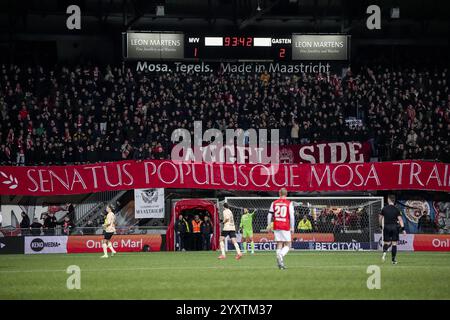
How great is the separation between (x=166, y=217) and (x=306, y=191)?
6.34 meters

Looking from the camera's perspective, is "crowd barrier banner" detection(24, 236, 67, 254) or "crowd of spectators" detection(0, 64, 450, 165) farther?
"crowd of spectators" detection(0, 64, 450, 165)

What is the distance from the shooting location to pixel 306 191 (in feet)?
128

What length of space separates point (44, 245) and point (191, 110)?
399 inches

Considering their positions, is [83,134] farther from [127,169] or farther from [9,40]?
[9,40]

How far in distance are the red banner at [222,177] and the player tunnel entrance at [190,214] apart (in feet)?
2.32

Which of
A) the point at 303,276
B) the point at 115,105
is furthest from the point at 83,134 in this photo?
the point at 303,276

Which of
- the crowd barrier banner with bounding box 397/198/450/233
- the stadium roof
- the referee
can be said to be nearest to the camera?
the referee

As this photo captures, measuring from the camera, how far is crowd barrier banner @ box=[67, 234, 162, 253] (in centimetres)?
3700

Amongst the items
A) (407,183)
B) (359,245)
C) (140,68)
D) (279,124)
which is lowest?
(359,245)

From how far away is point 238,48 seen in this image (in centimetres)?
4256

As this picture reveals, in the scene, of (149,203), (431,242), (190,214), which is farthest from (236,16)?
(431,242)

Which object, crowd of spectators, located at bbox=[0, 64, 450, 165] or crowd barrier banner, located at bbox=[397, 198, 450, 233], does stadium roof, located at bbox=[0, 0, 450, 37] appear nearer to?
crowd of spectators, located at bbox=[0, 64, 450, 165]

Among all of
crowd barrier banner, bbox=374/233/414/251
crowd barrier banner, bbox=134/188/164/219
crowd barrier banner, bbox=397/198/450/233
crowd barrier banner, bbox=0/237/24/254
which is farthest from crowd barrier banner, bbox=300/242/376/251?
crowd barrier banner, bbox=0/237/24/254

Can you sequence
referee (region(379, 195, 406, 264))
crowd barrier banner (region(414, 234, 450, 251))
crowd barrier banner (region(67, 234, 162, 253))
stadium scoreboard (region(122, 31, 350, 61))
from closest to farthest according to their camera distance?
referee (region(379, 195, 406, 264)) → crowd barrier banner (region(67, 234, 162, 253)) → crowd barrier banner (region(414, 234, 450, 251)) → stadium scoreboard (region(122, 31, 350, 61))
